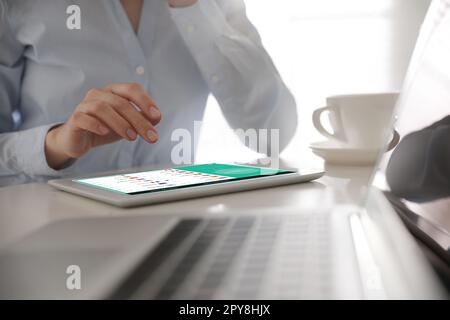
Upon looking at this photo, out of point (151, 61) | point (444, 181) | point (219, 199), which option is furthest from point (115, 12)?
point (444, 181)

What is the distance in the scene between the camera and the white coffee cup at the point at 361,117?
0.46 meters

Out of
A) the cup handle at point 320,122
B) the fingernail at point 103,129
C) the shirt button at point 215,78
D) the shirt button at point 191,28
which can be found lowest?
the fingernail at point 103,129

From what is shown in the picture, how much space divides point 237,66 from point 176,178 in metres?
0.32

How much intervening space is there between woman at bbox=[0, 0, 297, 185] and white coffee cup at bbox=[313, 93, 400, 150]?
0.17m

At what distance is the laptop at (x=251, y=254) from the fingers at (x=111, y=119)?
16 centimetres

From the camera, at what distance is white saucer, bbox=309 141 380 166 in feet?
1.54

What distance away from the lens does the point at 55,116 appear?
2.22 ft

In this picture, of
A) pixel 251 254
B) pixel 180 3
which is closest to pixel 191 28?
pixel 180 3

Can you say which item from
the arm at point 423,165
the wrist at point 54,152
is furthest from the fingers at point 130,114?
the arm at point 423,165

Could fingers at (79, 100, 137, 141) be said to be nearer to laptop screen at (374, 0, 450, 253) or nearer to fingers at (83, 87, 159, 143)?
fingers at (83, 87, 159, 143)

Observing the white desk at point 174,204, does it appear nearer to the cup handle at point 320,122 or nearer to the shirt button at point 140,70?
the cup handle at point 320,122

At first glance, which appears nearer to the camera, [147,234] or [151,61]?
[147,234]

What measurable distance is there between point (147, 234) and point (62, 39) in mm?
519

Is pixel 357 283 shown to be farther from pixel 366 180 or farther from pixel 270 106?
pixel 270 106
